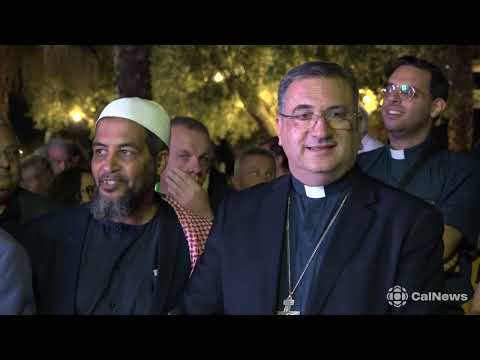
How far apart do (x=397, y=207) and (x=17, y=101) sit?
16616 mm

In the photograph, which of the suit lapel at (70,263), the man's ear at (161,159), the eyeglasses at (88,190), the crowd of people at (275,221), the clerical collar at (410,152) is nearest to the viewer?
the crowd of people at (275,221)

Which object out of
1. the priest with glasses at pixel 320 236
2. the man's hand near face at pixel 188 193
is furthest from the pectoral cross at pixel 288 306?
the man's hand near face at pixel 188 193

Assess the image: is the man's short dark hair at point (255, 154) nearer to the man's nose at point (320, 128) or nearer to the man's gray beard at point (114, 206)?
the man's gray beard at point (114, 206)

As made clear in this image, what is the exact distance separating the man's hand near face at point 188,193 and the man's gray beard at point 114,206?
53cm

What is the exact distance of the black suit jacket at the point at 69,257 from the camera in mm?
4633

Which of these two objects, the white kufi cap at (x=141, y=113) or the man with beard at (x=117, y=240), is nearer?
the man with beard at (x=117, y=240)

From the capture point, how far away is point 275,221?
167 inches

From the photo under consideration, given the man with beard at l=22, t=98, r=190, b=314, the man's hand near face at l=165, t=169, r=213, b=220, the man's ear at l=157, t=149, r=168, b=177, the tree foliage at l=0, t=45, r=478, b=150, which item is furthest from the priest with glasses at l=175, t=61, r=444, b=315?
the tree foliage at l=0, t=45, r=478, b=150

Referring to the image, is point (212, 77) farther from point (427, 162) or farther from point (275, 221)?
point (275, 221)

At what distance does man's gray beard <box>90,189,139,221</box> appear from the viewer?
4715 mm

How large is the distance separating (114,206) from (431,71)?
2205mm

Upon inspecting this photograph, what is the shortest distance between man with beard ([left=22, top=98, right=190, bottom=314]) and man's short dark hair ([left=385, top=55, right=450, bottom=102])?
1.65 meters
